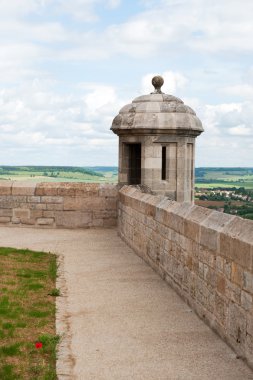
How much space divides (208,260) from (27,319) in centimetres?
190

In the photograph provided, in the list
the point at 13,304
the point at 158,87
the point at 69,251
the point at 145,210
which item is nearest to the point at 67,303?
the point at 13,304

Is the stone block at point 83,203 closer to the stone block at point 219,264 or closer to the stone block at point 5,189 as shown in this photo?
the stone block at point 5,189

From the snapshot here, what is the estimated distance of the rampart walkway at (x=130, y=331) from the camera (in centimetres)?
467

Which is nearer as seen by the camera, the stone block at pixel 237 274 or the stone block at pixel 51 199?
the stone block at pixel 237 274

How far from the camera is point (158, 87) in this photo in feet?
42.6

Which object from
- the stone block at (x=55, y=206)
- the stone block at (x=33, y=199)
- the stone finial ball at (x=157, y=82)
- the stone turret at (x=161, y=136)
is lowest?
the stone block at (x=55, y=206)

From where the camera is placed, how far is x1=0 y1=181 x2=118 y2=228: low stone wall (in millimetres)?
13430

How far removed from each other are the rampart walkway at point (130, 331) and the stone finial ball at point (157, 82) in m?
4.87

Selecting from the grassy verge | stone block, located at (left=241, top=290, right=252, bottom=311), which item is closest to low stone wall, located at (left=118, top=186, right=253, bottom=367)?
stone block, located at (left=241, top=290, right=252, bottom=311)

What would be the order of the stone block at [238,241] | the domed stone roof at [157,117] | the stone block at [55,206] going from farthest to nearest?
the stone block at [55,206], the domed stone roof at [157,117], the stone block at [238,241]

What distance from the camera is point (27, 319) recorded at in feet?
19.5

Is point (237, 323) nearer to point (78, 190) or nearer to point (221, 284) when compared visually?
point (221, 284)

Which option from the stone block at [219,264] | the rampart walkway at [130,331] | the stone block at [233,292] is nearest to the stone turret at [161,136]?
the rampart walkway at [130,331]

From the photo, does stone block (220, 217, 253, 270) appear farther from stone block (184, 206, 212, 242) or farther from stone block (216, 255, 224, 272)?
stone block (184, 206, 212, 242)
